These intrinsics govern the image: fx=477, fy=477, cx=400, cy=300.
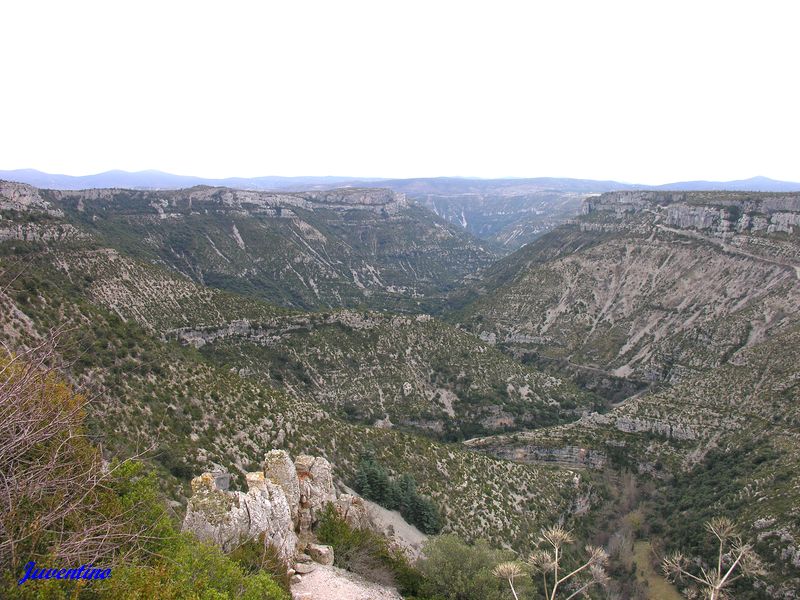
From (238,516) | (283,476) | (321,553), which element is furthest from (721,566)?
(238,516)

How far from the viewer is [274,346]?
67.1 m

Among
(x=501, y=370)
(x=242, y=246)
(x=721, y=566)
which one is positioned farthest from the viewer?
(x=242, y=246)

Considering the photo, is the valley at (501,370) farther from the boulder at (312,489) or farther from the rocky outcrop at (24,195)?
the boulder at (312,489)

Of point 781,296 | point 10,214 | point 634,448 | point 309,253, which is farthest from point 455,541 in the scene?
point 309,253

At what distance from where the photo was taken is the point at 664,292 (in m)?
102

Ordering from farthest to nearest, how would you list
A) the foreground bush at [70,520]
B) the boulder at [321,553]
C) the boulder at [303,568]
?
the boulder at [321,553] → the boulder at [303,568] → the foreground bush at [70,520]

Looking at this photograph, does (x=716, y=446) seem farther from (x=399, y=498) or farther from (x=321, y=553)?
(x=321, y=553)

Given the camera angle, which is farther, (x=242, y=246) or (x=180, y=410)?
(x=242, y=246)

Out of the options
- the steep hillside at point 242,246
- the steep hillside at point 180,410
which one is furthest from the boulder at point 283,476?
the steep hillside at point 242,246

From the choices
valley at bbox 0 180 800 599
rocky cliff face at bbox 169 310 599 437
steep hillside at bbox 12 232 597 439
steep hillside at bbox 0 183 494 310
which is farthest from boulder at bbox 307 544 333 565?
steep hillside at bbox 0 183 494 310

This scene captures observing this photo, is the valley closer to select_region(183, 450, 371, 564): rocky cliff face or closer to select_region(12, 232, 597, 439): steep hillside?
select_region(12, 232, 597, 439): steep hillside

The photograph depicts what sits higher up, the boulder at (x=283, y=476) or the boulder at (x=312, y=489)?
the boulder at (x=283, y=476)

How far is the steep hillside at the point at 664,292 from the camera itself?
82562mm

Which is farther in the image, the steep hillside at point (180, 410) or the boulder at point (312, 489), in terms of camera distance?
the steep hillside at point (180, 410)
